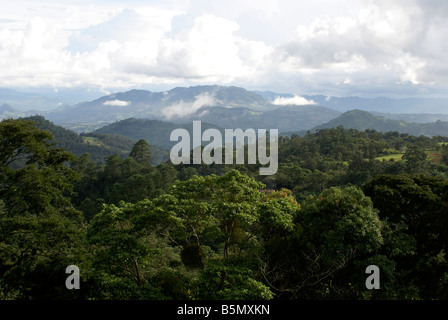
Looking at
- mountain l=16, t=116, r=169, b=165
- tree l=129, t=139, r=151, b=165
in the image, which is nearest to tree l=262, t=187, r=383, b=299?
tree l=129, t=139, r=151, b=165

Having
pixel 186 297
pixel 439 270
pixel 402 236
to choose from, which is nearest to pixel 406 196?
pixel 402 236

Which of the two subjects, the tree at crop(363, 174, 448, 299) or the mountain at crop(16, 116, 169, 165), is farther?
the mountain at crop(16, 116, 169, 165)

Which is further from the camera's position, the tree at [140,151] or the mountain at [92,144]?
the mountain at [92,144]

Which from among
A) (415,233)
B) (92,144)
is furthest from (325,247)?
(92,144)

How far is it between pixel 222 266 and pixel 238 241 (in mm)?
2047

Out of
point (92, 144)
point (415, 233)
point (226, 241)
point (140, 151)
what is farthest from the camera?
point (92, 144)

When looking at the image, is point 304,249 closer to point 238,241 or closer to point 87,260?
point 238,241

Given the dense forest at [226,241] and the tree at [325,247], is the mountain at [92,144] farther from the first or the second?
the tree at [325,247]

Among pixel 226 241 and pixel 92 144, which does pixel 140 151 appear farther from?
pixel 92 144

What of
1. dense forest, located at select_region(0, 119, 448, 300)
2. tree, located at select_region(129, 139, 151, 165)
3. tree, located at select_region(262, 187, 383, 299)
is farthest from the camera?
tree, located at select_region(129, 139, 151, 165)

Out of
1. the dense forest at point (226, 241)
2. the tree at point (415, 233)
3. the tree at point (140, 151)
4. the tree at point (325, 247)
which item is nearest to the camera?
the dense forest at point (226, 241)

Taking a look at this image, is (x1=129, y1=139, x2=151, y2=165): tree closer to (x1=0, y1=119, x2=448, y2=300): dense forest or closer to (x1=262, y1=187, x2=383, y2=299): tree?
(x1=0, y1=119, x2=448, y2=300): dense forest

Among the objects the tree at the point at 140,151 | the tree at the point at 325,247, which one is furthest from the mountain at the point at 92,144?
the tree at the point at 325,247

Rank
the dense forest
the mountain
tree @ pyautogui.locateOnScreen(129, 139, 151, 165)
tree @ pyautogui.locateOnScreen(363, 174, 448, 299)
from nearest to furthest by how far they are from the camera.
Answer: the dense forest
tree @ pyautogui.locateOnScreen(363, 174, 448, 299)
tree @ pyautogui.locateOnScreen(129, 139, 151, 165)
the mountain
